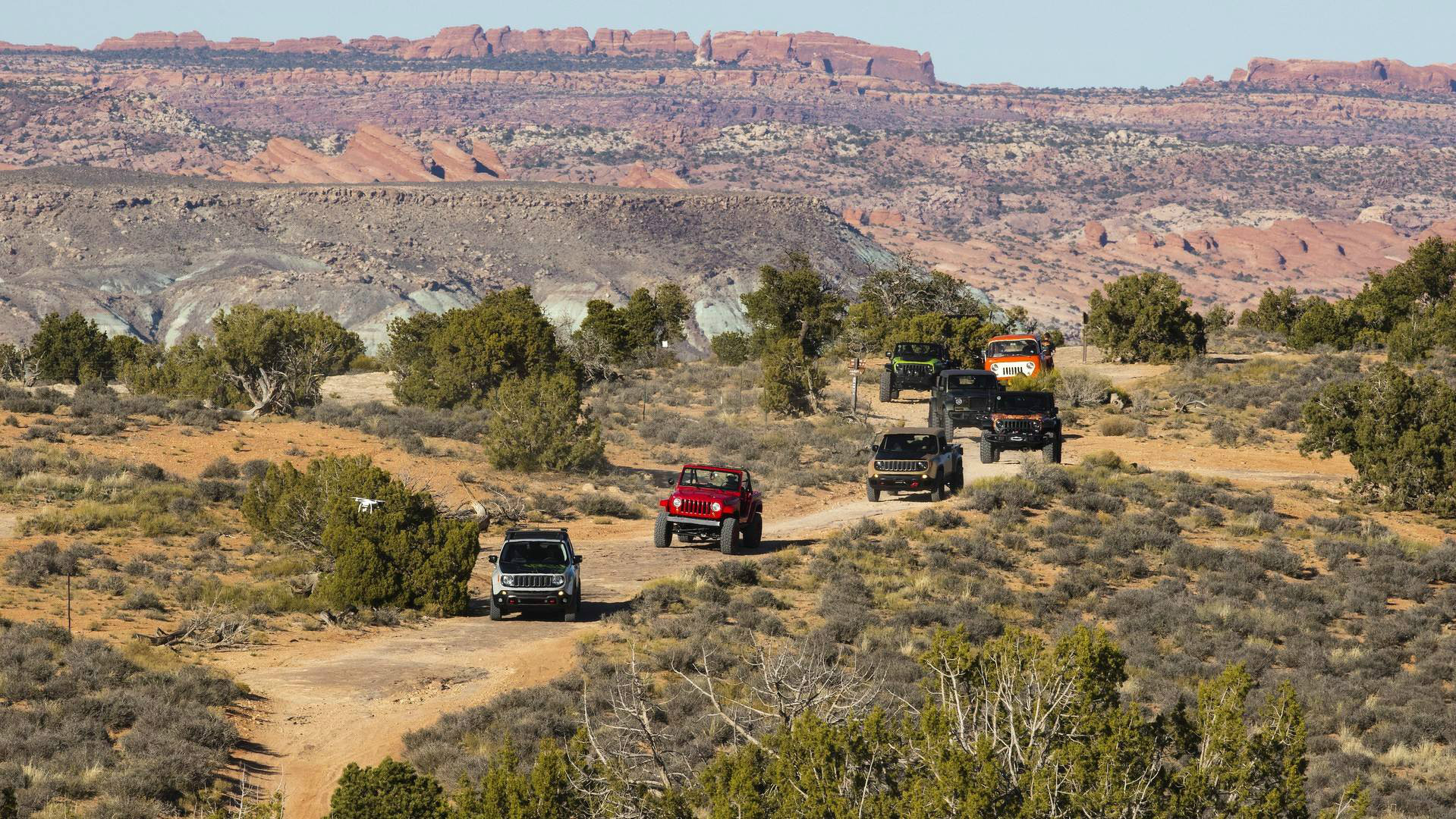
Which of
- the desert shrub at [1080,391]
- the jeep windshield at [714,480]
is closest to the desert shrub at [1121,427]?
the desert shrub at [1080,391]

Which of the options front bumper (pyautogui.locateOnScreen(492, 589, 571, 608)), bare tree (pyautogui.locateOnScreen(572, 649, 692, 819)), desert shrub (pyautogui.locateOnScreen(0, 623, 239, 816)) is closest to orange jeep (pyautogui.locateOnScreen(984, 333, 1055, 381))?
A: front bumper (pyautogui.locateOnScreen(492, 589, 571, 608))

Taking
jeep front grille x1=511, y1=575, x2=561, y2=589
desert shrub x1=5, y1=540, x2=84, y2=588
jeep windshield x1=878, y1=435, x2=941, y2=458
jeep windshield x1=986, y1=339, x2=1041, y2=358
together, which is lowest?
desert shrub x1=5, y1=540, x2=84, y2=588

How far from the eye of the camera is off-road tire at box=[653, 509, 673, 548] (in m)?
27.0

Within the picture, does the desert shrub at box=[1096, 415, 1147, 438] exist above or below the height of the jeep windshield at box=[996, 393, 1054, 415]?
below

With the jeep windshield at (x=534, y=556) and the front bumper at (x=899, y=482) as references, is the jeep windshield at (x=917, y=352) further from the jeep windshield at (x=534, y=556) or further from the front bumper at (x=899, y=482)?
the jeep windshield at (x=534, y=556)

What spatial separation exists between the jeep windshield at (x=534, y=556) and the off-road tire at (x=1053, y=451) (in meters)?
16.5

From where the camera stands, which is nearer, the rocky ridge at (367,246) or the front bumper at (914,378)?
the front bumper at (914,378)

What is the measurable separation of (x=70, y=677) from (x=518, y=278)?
478 ft

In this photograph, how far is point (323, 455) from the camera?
113 feet

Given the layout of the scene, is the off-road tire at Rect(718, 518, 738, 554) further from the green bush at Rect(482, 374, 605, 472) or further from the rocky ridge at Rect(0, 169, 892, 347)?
the rocky ridge at Rect(0, 169, 892, 347)

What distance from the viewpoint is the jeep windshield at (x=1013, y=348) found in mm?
45406

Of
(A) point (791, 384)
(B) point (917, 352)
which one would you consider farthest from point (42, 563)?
(B) point (917, 352)

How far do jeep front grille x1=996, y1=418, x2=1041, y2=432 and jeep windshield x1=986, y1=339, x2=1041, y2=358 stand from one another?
11167 millimetres

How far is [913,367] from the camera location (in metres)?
46.8
